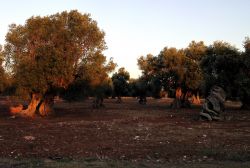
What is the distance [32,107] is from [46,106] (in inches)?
77.1

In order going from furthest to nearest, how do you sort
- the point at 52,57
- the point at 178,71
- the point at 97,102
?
the point at 97,102, the point at 178,71, the point at 52,57

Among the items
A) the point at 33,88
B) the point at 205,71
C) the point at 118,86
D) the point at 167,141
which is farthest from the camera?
the point at 118,86

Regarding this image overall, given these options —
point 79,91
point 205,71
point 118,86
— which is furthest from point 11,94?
point 118,86

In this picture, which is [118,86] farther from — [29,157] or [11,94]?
[29,157]

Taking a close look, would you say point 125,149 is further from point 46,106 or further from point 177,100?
A: point 177,100

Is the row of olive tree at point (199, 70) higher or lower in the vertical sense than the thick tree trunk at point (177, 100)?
higher

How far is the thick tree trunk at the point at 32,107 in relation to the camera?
48.0m

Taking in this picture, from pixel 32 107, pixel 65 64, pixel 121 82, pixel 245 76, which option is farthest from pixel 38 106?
pixel 121 82

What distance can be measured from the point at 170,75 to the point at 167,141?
178ft

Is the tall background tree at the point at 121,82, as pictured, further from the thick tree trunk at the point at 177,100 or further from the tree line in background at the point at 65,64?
the tree line in background at the point at 65,64

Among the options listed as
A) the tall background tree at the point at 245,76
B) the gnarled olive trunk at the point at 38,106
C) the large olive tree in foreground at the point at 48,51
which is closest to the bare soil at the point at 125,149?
the large olive tree in foreground at the point at 48,51

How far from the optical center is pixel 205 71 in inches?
2410

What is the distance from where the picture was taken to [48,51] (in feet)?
150

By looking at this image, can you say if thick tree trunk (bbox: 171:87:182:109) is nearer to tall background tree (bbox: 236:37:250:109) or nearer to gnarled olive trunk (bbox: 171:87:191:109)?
gnarled olive trunk (bbox: 171:87:191:109)
